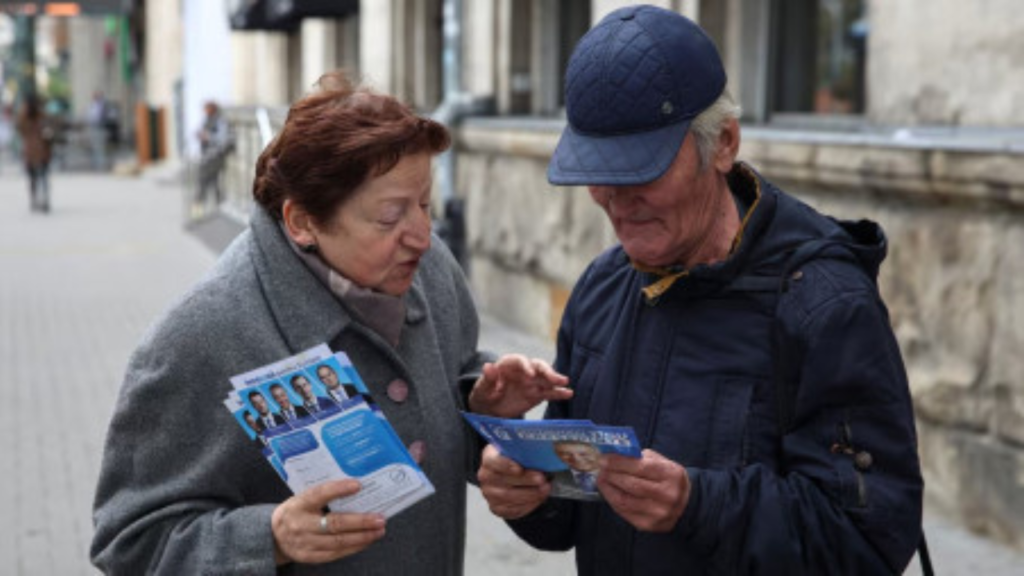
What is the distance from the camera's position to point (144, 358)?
7.48 ft

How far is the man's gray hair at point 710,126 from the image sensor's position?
6.98ft

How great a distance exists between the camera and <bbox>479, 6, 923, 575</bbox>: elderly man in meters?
2.04

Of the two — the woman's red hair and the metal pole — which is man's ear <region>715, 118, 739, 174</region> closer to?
the woman's red hair

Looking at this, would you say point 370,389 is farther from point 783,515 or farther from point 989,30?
point 989,30

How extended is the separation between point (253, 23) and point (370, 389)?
16489 millimetres

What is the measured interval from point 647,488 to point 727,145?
54cm

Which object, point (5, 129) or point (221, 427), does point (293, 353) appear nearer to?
point (221, 427)

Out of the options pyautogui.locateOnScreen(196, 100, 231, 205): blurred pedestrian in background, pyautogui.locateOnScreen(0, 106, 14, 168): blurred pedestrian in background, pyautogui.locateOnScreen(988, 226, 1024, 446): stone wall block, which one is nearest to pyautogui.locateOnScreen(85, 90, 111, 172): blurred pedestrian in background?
pyautogui.locateOnScreen(0, 106, 14, 168): blurred pedestrian in background

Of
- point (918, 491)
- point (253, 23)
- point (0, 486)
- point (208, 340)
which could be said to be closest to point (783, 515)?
point (918, 491)

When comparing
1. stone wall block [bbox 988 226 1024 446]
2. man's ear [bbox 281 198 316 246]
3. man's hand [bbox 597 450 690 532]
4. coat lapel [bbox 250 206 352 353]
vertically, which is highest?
man's ear [bbox 281 198 316 246]

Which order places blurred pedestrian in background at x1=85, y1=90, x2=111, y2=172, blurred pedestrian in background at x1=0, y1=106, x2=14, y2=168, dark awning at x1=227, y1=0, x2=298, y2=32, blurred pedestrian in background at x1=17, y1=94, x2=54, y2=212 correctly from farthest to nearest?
blurred pedestrian in background at x1=0, y1=106, x2=14, y2=168 < blurred pedestrian in background at x1=85, y1=90, x2=111, y2=172 < blurred pedestrian in background at x1=17, y1=94, x2=54, y2=212 < dark awning at x1=227, y1=0, x2=298, y2=32

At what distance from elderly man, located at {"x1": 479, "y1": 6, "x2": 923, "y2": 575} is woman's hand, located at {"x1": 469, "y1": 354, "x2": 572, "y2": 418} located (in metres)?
0.12

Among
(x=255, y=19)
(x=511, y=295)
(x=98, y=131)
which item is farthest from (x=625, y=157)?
(x=98, y=131)

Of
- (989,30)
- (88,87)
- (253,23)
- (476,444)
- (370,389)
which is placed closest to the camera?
(370,389)
